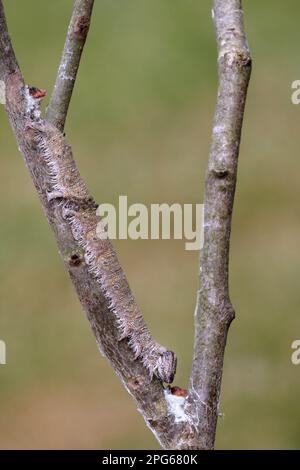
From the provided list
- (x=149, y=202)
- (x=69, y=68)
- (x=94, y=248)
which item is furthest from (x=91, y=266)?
(x=149, y=202)

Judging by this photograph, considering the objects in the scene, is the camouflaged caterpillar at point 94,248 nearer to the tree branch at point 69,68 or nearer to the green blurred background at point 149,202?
the tree branch at point 69,68

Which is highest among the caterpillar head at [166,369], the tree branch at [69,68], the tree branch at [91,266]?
the tree branch at [69,68]

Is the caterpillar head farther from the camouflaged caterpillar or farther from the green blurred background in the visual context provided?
the green blurred background

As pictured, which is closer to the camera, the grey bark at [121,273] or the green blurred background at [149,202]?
the grey bark at [121,273]

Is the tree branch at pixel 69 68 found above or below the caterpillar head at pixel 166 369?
above

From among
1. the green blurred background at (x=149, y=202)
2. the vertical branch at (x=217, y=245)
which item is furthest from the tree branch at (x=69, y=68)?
the green blurred background at (x=149, y=202)
